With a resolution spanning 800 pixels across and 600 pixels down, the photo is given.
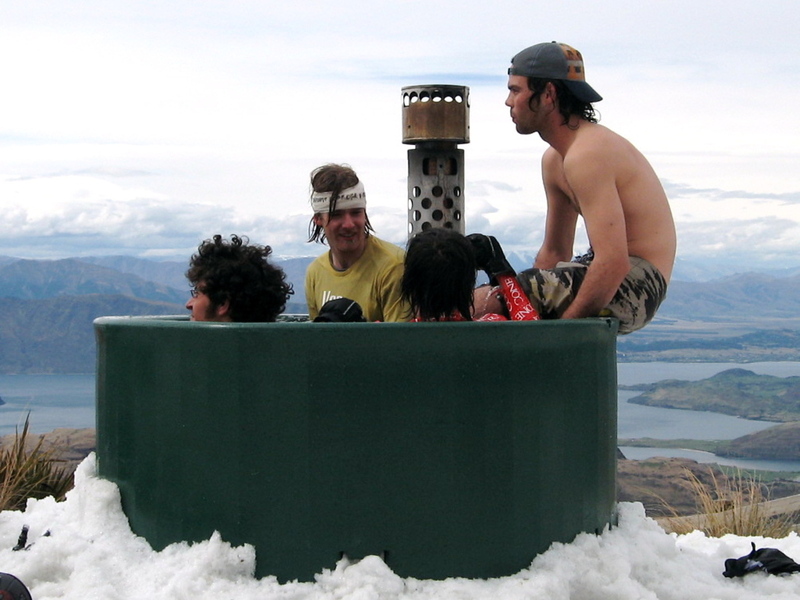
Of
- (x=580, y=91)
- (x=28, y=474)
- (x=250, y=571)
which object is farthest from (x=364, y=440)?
(x=28, y=474)

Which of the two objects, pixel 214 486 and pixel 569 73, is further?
pixel 569 73

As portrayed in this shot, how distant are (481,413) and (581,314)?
915 mm

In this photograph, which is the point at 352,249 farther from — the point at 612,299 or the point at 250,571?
the point at 250,571

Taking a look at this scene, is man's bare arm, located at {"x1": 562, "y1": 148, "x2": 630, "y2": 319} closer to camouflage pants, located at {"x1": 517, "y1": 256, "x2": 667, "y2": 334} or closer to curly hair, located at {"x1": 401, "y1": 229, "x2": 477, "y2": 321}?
camouflage pants, located at {"x1": 517, "y1": 256, "x2": 667, "y2": 334}

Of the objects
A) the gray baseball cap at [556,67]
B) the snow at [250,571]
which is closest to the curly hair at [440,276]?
the snow at [250,571]

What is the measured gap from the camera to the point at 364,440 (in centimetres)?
355

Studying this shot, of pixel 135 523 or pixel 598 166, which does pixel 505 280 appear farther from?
pixel 135 523

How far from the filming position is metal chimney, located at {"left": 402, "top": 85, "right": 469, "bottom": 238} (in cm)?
555

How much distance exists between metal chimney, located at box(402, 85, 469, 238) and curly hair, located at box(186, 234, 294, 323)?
5.35ft

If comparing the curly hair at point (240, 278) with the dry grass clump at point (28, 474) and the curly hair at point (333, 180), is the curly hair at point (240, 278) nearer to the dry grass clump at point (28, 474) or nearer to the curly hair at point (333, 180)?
the curly hair at point (333, 180)

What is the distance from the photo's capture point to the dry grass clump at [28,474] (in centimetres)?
656

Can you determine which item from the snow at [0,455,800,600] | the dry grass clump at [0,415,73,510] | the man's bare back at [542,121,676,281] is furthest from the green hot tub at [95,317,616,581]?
the dry grass clump at [0,415,73,510]

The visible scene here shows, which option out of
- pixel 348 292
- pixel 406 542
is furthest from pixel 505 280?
pixel 406 542

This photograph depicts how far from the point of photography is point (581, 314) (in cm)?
436
